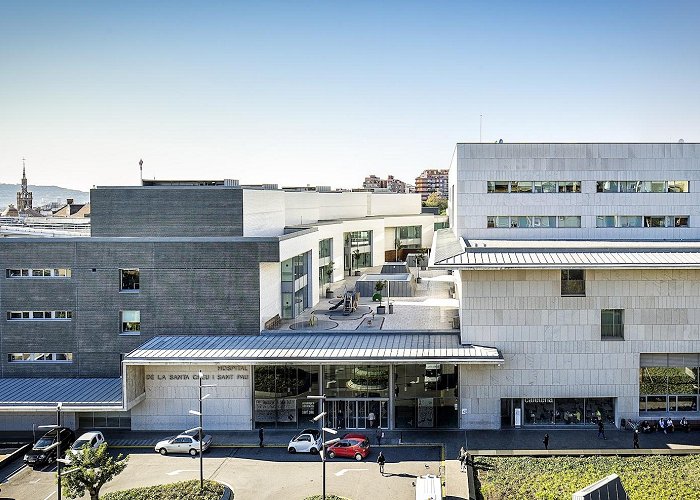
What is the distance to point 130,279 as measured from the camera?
41688 mm

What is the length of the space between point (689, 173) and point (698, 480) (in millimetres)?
25129

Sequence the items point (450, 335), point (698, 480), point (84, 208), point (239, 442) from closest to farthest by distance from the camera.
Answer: point (698, 480) → point (239, 442) → point (450, 335) → point (84, 208)

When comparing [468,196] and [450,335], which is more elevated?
[468,196]

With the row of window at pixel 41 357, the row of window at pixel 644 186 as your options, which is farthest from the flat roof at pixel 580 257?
the row of window at pixel 41 357

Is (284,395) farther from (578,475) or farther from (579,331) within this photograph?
(579,331)

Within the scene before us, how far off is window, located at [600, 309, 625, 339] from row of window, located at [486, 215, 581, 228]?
33.5 ft

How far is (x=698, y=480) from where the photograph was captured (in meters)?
28.6

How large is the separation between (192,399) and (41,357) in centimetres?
1120

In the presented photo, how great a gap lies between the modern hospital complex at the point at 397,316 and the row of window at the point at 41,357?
13 centimetres

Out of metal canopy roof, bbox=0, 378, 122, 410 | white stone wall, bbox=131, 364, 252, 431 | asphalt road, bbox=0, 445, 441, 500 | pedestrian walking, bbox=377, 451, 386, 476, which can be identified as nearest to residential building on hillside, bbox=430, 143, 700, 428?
asphalt road, bbox=0, 445, 441, 500

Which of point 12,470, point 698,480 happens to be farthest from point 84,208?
point 698,480

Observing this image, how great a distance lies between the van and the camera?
92.1 feet

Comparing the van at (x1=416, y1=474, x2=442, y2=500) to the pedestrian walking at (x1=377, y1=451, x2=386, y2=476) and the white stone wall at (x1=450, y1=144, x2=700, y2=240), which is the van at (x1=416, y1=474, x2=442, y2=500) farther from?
the white stone wall at (x1=450, y1=144, x2=700, y2=240)

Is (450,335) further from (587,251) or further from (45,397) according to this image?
(45,397)
